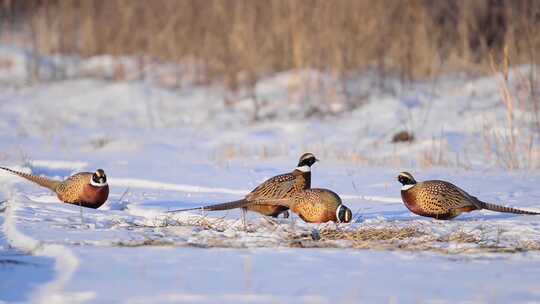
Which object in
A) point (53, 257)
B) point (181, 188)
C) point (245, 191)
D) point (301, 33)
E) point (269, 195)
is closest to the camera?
point (53, 257)

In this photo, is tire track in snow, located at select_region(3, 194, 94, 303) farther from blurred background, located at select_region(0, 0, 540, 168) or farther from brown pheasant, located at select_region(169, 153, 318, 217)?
blurred background, located at select_region(0, 0, 540, 168)

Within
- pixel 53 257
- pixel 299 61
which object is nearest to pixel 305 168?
pixel 53 257

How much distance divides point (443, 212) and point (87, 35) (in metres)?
12.9

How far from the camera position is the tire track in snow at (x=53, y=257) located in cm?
425

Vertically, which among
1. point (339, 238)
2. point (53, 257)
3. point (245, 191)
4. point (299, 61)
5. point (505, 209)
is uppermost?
point (299, 61)

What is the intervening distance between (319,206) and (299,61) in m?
9.09

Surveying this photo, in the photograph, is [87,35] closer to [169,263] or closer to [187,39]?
[187,39]

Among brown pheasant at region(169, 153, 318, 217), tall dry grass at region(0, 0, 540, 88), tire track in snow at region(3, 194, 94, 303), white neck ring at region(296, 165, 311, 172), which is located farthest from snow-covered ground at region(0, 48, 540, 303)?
white neck ring at region(296, 165, 311, 172)

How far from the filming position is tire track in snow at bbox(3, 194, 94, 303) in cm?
425

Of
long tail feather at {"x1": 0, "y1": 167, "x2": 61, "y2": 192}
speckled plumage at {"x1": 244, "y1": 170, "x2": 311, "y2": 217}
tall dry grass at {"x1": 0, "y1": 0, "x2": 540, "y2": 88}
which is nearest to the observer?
speckled plumage at {"x1": 244, "y1": 170, "x2": 311, "y2": 217}

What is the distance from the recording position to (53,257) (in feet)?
17.0

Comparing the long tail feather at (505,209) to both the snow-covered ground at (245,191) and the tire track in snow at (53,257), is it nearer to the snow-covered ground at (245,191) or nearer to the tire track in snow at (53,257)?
the snow-covered ground at (245,191)

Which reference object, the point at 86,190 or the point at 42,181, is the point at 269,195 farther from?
the point at 42,181

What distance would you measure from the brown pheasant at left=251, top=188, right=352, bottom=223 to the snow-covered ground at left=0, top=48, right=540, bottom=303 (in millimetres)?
191
